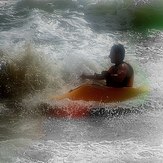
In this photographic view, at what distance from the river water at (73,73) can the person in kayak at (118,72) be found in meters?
0.43

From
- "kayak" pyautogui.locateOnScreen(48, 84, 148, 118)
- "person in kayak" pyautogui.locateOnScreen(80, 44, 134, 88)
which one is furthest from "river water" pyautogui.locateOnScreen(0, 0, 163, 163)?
"person in kayak" pyautogui.locateOnScreen(80, 44, 134, 88)

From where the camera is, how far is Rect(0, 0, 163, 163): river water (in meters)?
5.04

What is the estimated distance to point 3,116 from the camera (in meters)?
6.34

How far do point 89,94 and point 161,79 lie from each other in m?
2.47

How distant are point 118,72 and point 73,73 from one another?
1.98m

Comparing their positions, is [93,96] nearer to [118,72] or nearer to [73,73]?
[118,72]

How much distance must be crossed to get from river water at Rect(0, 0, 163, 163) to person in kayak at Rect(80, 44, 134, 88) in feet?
1.41

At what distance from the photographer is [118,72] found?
670cm

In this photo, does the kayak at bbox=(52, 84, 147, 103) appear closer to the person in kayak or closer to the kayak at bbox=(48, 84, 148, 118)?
the kayak at bbox=(48, 84, 148, 118)

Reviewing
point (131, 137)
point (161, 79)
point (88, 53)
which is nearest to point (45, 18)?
point (88, 53)

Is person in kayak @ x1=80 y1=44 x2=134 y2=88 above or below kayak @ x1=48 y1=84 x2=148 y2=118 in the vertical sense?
above

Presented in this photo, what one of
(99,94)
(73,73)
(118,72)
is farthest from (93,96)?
(73,73)

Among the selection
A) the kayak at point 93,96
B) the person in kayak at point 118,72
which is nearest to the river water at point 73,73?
the kayak at point 93,96

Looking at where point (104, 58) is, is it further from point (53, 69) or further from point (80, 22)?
point (80, 22)
